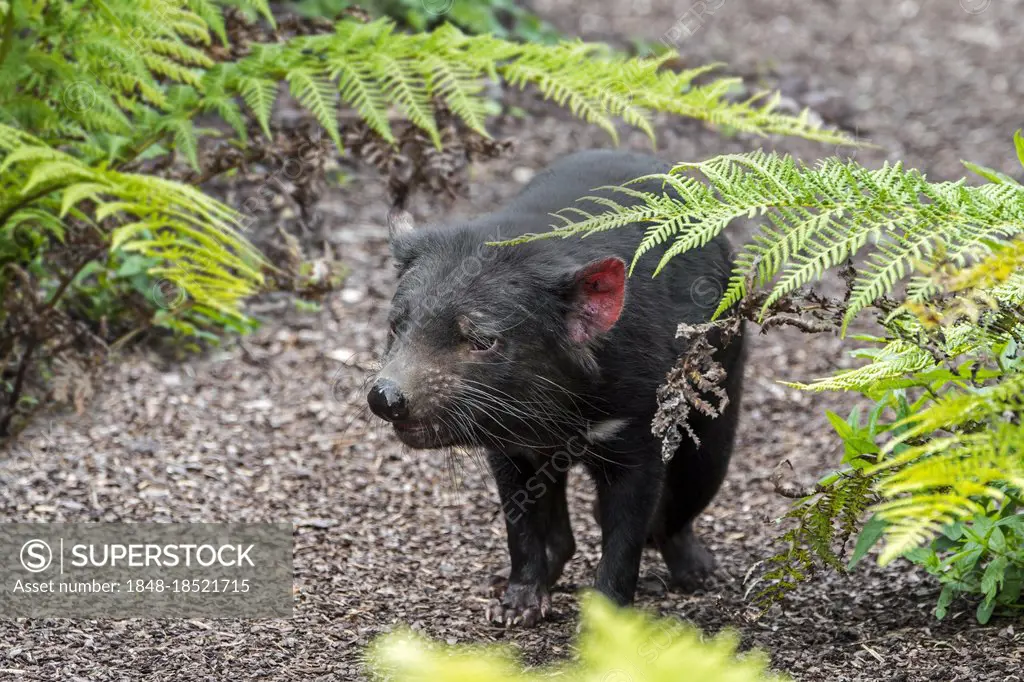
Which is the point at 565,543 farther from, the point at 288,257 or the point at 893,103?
the point at 893,103

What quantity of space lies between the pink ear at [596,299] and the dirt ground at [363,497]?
3.00 ft

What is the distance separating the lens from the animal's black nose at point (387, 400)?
10.6 ft

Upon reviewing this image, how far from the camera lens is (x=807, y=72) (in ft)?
28.9

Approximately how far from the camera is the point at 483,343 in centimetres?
341

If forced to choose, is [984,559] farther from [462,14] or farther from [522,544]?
[462,14]

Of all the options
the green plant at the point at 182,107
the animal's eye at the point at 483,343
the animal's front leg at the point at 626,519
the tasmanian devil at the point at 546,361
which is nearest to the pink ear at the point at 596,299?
the tasmanian devil at the point at 546,361

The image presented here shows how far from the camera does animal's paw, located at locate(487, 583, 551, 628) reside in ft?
12.3

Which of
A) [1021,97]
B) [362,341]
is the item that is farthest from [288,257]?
[1021,97]

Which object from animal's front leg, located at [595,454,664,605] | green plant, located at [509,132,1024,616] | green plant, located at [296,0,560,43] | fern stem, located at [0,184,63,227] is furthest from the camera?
green plant, located at [296,0,560,43]

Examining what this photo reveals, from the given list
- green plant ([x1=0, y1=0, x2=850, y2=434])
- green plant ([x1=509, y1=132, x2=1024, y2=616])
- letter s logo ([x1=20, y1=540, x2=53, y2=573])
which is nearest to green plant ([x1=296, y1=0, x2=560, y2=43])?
green plant ([x1=0, y1=0, x2=850, y2=434])

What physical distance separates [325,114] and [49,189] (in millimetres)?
935

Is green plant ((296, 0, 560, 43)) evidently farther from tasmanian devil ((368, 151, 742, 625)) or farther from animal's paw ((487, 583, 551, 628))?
animal's paw ((487, 583, 551, 628))

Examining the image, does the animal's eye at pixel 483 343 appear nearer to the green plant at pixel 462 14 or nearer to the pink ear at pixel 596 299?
the pink ear at pixel 596 299

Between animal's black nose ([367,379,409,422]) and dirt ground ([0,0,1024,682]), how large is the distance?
0.68 m
